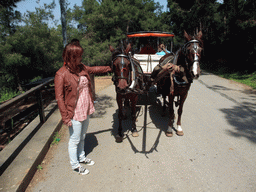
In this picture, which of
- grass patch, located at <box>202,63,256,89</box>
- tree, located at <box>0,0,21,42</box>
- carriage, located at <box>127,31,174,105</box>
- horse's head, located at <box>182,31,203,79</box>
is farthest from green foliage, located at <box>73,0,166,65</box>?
horse's head, located at <box>182,31,203,79</box>

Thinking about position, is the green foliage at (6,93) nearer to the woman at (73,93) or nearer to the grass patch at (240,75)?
the woman at (73,93)

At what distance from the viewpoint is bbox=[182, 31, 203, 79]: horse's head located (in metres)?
3.22

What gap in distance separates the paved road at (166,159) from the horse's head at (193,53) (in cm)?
152

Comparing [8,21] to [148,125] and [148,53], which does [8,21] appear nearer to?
[148,53]

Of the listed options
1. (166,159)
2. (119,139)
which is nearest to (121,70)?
(119,139)

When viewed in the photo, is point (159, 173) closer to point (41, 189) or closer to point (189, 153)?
point (189, 153)

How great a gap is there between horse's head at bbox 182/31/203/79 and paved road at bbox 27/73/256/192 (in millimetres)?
1523

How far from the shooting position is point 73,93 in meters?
2.61

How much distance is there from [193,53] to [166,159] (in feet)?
7.08

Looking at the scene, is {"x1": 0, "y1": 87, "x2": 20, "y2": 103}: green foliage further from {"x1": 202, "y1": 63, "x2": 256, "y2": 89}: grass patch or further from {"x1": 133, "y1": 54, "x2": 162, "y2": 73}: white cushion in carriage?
{"x1": 202, "y1": 63, "x2": 256, "y2": 89}: grass patch

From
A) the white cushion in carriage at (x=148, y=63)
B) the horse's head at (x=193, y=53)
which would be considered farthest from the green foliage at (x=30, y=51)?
the horse's head at (x=193, y=53)

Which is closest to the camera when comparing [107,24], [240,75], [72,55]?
[72,55]

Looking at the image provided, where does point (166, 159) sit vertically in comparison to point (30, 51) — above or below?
below

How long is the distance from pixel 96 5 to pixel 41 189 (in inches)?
668
